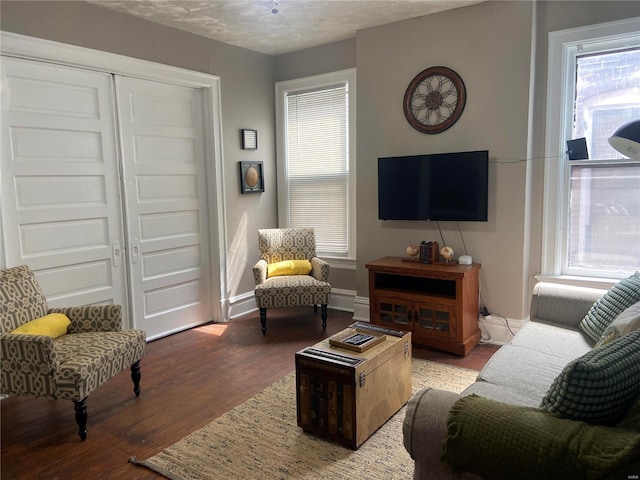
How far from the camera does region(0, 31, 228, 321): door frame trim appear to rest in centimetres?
316

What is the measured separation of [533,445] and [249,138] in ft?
13.3

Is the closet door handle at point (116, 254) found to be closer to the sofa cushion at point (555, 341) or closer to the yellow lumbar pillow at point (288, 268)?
the yellow lumbar pillow at point (288, 268)

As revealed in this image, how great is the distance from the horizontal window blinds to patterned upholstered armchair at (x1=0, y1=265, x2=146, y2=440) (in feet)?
8.10

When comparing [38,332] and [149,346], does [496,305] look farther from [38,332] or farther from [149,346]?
[38,332]

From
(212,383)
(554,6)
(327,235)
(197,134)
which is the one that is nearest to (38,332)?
(212,383)

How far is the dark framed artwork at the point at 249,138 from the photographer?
4754 millimetres

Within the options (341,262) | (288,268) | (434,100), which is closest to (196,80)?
(288,268)

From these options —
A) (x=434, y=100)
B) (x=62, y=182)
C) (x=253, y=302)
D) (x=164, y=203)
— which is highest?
(x=434, y=100)

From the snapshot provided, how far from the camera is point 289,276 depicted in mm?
4504

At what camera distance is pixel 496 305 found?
3.88 metres

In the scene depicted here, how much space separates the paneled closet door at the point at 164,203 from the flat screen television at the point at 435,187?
1.76 m

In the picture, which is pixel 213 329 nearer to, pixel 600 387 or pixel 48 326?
pixel 48 326

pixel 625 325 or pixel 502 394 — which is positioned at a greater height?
pixel 625 325

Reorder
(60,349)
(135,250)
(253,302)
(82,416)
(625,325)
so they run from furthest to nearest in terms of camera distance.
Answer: (253,302)
(135,250)
(60,349)
(82,416)
(625,325)
